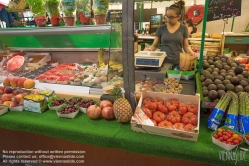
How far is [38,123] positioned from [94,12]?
1282 millimetres

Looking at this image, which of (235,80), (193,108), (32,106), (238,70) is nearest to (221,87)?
(235,80)

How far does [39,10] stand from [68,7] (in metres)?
0.41

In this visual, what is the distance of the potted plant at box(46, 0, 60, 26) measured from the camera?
1.98m

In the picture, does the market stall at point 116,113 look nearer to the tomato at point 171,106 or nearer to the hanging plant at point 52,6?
the tomato at point 171,106

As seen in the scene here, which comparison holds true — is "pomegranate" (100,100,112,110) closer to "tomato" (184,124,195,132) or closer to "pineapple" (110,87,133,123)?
"pineapple" (110,87,133,123)

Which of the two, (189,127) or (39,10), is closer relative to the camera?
(189,127)

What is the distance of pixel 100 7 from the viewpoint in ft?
6.00

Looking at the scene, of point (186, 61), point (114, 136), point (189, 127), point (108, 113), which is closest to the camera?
point (189, 127)

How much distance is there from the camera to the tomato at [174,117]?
1681 mm

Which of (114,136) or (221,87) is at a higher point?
(221,87)

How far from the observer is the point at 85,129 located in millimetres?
1788

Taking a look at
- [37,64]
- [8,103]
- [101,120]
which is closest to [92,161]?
[101,120]

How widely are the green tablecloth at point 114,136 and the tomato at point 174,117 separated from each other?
0.17 meters

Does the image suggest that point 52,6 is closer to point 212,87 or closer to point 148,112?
point 148,112
